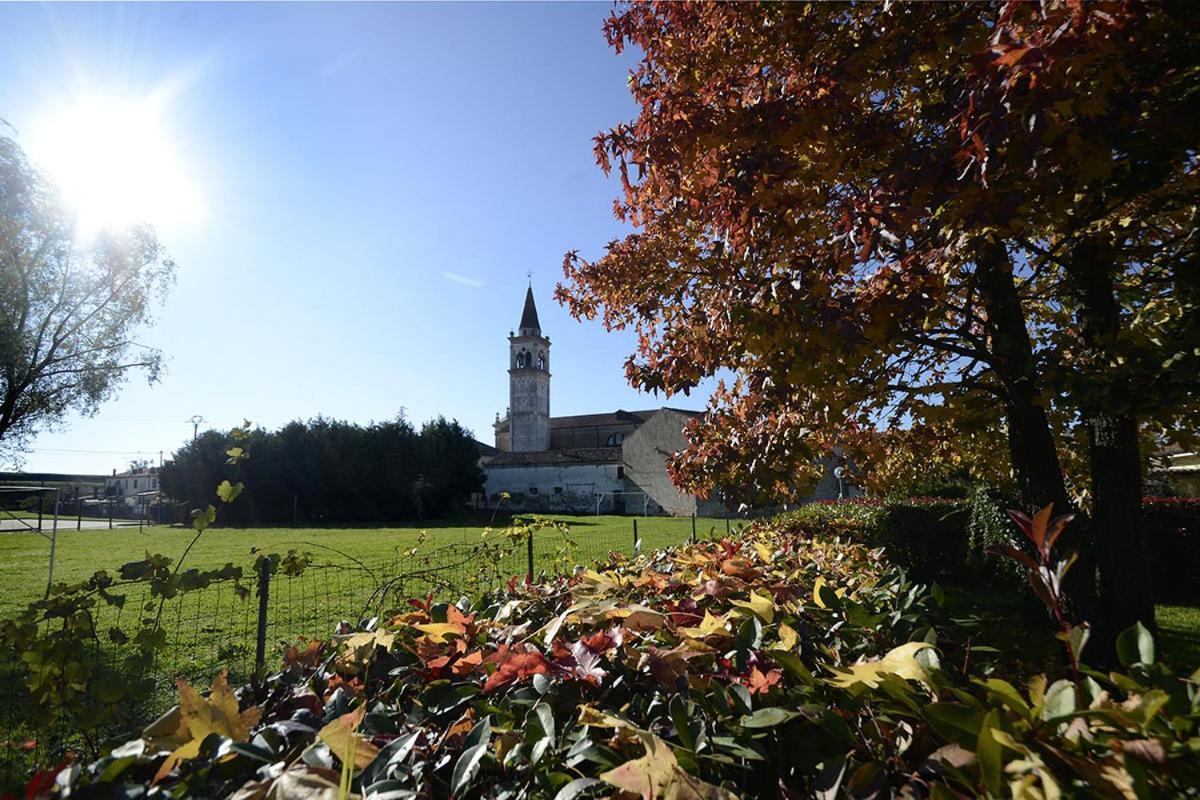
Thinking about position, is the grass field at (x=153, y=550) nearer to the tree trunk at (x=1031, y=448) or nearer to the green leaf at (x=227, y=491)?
the tree trunk at (x=1031, y=448)

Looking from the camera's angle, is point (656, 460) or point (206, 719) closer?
point (206, 719)

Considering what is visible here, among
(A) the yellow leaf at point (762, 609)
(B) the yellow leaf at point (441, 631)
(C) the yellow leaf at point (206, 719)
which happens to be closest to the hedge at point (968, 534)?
(A) the yellow leaf at point (762, 609)

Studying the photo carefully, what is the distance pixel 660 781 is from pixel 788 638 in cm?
64

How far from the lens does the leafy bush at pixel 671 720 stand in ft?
2.82

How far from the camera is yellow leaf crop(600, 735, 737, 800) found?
887 millimetres

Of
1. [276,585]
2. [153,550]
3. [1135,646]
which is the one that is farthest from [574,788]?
[153,550]

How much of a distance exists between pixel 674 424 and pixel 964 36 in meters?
35.1

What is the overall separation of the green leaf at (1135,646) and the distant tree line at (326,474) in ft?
127

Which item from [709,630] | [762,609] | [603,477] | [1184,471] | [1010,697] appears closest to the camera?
[1010,697]

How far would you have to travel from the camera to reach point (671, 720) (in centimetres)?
122

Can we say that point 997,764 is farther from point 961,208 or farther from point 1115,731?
point 961,208

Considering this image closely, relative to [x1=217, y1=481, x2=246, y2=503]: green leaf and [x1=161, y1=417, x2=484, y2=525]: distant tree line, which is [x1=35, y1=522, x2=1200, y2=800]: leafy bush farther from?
[x1=161, y1=417, x2=484, y2=525]: distant tree line

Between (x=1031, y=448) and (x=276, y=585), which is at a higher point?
(x=1031, y=448)

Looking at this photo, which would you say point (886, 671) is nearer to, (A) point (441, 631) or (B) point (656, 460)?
(A) point (441, 631)
